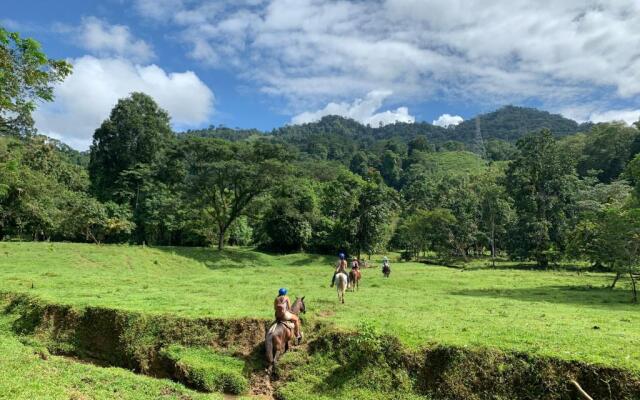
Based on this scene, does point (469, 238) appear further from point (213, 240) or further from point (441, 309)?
point (441, 309)

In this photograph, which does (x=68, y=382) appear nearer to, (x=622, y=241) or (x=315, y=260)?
(x=622, y=241)

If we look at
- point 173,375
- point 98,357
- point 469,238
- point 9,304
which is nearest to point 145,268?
point 9,304

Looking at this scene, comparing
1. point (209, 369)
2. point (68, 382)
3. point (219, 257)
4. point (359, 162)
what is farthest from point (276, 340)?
point (359, 162)

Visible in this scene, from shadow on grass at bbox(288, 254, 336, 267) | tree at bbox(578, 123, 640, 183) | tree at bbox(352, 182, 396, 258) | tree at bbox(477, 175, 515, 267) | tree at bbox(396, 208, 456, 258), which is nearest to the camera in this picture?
shadow on grass at bbox(288, 254, 336, 267)

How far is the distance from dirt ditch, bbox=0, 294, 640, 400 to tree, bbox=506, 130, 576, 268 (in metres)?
48.3

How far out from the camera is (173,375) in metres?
13.8

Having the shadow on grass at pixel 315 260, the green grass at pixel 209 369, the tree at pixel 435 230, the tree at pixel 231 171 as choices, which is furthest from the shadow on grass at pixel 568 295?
the tree at pixel 435 230

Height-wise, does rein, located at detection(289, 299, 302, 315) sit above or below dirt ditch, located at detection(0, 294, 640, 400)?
above

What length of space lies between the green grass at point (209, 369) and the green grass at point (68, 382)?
0.63 m

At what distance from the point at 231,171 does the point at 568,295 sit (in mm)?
33761

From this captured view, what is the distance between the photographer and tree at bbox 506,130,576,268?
183 ft

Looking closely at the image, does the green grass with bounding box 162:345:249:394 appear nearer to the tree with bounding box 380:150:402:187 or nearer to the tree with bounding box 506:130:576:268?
the tree with bounding box 506:130:576:268

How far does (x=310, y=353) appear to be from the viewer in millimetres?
14000

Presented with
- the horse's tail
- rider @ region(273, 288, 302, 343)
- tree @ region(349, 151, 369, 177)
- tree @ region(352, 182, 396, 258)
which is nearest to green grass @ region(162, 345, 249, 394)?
the horse's tail
